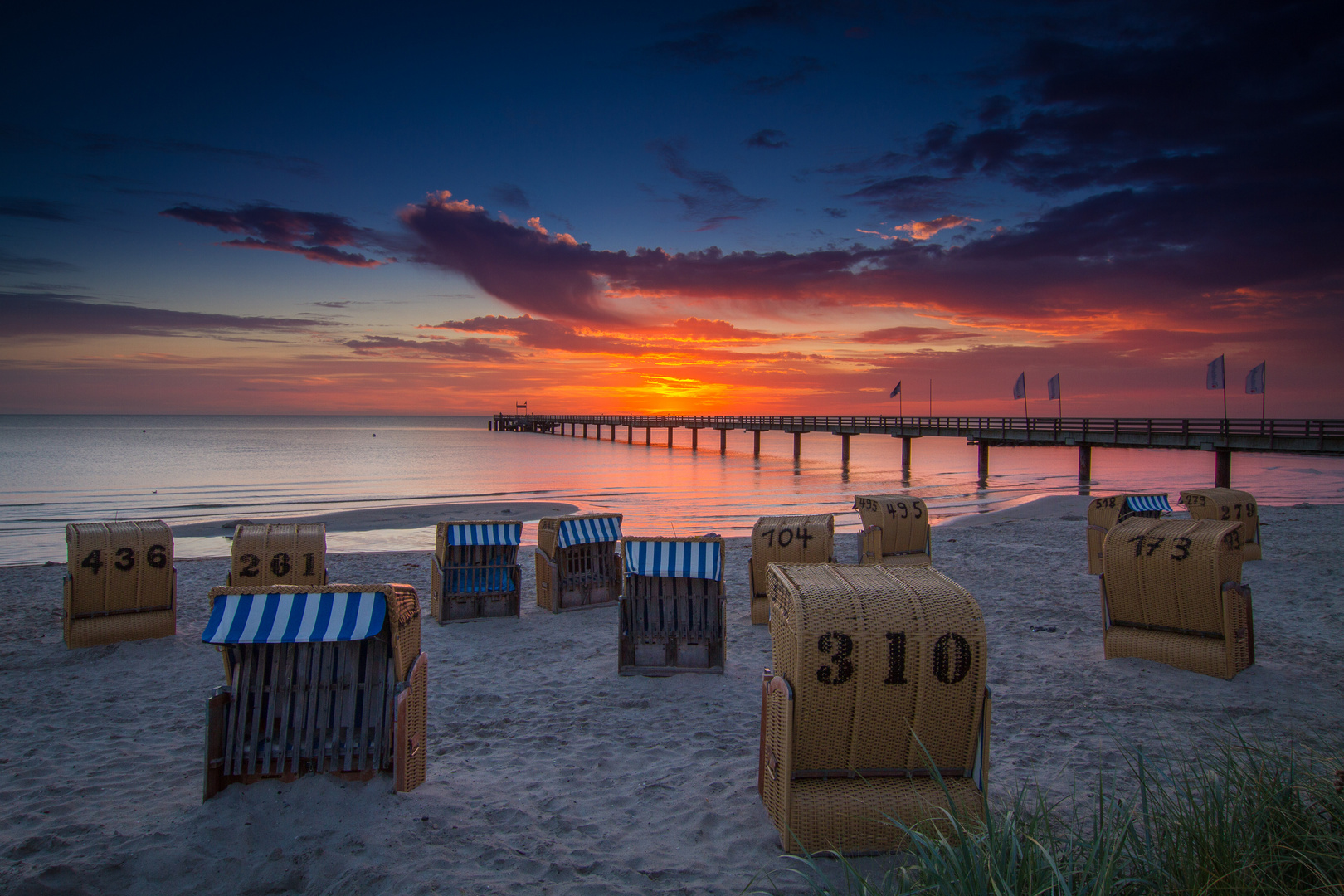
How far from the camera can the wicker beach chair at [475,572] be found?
393 inches

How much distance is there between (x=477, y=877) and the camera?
156 inches

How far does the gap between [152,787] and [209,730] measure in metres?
1.09

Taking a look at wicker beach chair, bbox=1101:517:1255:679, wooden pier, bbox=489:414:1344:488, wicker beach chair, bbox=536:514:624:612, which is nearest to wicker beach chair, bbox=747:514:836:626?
wicker beach chair, bbox=536:514:624:612

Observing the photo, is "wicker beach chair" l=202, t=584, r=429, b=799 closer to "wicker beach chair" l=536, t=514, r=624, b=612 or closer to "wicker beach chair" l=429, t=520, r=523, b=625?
"wicker beach chair" l=429, t=520, r=523, b=625

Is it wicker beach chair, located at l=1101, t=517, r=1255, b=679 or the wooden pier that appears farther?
the wooden pier

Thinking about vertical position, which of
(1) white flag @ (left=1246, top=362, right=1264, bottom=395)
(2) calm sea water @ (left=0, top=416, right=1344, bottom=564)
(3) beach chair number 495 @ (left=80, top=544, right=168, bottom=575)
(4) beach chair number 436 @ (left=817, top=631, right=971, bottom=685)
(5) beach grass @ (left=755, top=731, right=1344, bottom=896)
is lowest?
(2) calm sea water @ (left=0, top=416, right=1344, bottom=564)

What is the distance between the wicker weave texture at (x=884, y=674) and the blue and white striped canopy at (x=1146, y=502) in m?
10.1

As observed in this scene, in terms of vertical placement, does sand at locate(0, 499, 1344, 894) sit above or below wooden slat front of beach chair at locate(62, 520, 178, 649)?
below

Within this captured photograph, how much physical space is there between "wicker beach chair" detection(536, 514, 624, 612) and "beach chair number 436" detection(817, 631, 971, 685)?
6795 millimetres

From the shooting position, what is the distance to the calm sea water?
2420 cm

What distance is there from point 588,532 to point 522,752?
5.10 metres

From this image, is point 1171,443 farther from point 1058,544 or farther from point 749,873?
point 749,873

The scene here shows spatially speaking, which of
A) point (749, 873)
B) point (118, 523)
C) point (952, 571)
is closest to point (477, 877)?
point (749, 873)

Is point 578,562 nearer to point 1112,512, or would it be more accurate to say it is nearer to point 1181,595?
point 1181,595
